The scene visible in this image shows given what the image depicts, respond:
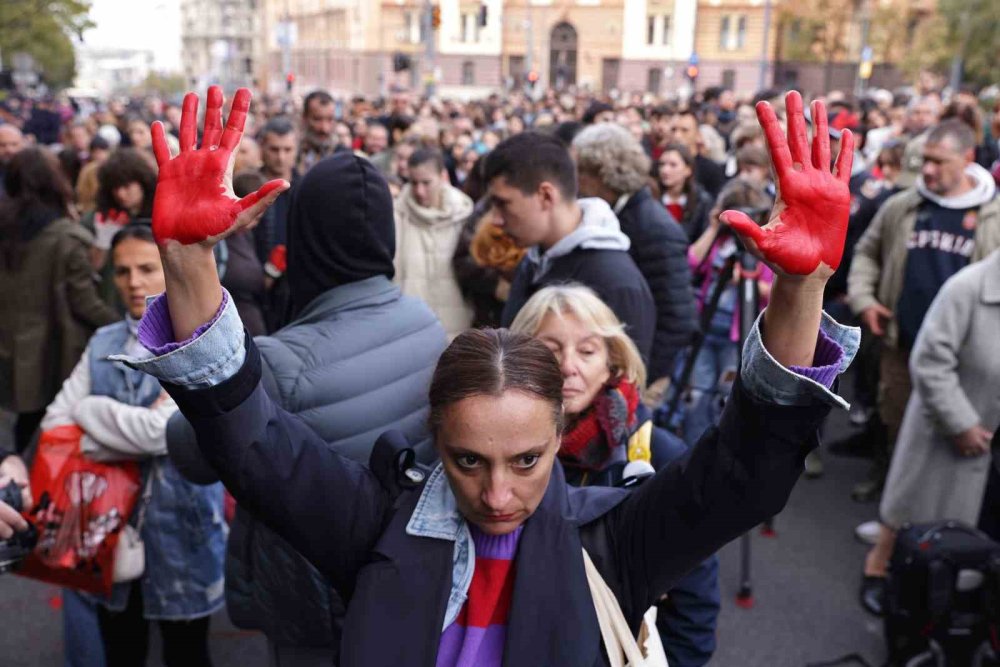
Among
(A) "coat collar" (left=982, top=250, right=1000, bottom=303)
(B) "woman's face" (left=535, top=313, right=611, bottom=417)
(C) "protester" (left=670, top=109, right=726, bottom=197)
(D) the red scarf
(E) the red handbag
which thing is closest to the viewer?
(D) the red scarf

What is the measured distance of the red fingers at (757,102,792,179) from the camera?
51.1 inches

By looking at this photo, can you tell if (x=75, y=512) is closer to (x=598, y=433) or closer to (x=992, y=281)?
(x=598, y=433)

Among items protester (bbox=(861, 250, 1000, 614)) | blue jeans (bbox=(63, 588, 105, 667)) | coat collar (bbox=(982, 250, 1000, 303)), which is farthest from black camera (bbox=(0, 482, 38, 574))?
coat collar (bbox=(982, 250, 1000, 303))

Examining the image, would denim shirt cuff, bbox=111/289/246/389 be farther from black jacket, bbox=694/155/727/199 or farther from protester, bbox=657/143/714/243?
black jacket, bbox=694/155/727/199

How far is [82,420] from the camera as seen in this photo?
109 inches

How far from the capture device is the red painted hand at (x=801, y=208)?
1278mm

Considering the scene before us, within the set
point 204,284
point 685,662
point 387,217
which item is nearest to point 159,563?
point 387,217

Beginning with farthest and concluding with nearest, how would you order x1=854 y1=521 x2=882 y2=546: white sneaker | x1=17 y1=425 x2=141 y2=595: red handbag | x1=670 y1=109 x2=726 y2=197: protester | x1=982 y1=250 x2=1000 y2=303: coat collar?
x1=670 y1=109 x2=726 y2=197: protester < x1=854 y1=521 x2=882 y2=546: white sneaker < x1=982 y1=250 x2=1000 y2=303: coat collar < x1=17 y1=425 x2=141 y2=595: red handbag

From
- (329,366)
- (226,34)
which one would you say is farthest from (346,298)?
(226,34)

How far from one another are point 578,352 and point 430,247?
8.02ft

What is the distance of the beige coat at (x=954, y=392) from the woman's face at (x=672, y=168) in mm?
2363

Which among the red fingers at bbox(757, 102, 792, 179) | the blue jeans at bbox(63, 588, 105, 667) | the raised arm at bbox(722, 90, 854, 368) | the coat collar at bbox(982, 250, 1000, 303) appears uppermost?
the red fingers at bbox(757, 102, 792, 179)

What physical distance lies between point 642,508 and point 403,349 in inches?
38.1

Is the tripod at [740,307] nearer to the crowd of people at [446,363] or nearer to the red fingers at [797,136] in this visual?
the crowd of people at [446,363]
